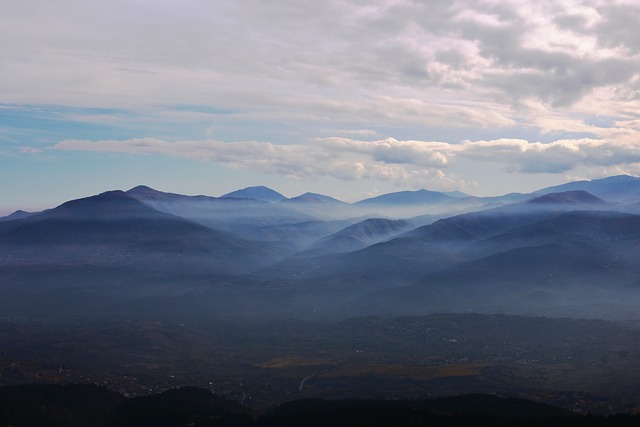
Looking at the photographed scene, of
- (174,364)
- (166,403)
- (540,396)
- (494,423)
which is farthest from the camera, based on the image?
(174,364)

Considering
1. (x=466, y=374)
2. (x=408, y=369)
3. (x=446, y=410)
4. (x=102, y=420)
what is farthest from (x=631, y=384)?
(x=102, y=420)

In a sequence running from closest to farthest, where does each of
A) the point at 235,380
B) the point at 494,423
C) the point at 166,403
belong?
the point at 494,423 → the point at 166,403 → the point at 235,380

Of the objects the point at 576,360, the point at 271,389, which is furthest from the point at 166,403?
the point at 576,360

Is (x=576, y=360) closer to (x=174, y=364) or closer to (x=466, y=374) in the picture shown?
(x=466, y=374)

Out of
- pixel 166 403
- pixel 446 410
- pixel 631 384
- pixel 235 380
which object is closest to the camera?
pixel 446 410

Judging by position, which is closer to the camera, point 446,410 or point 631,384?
point 446,410

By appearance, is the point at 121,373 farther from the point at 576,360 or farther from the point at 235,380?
the point at 576,360
